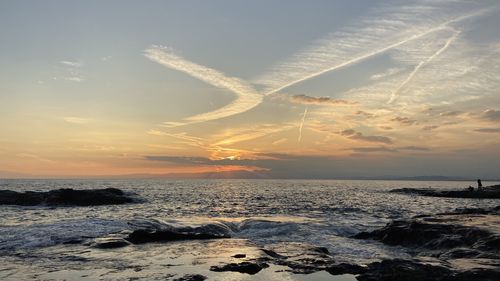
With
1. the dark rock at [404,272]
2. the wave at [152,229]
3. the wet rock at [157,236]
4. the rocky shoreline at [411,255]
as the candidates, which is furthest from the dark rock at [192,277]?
the wave at [152,229]

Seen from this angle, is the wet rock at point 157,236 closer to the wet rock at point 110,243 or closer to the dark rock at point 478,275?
the wet rock at point 110,243

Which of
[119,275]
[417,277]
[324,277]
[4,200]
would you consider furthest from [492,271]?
[4,200]

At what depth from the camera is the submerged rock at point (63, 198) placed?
190 ft

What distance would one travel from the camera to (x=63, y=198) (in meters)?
60.8

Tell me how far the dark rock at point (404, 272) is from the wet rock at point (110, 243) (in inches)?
505

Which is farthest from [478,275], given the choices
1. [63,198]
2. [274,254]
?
[63,198]

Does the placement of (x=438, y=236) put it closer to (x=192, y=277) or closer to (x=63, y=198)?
(x=192, y=277)

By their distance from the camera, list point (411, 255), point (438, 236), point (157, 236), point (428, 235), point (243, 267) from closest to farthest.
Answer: point (243, 267) < point (411, 255) < point (438, 236) < point (428, 235) < point (157, 236)

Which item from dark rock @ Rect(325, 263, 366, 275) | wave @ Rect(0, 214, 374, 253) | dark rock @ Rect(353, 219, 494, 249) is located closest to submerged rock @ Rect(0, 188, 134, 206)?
wave @ Rect(0, 214, 374, 253)

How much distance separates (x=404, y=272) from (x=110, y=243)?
14.7m

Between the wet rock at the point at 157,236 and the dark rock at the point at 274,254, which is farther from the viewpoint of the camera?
the wet rock at the point at 157,236

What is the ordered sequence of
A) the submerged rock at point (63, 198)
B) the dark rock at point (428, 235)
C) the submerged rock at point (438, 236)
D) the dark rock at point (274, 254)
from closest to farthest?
the dark rock at point (274, 254), the submerged rock at point (438, 236), the dark rock at point (428, 235), the submerged rock at point (63, 198)

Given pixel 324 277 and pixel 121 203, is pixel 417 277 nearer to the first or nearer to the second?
pixel 324 277

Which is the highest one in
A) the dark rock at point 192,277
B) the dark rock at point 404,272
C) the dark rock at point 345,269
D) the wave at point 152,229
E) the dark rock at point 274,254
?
the dark rock at point 404,272
